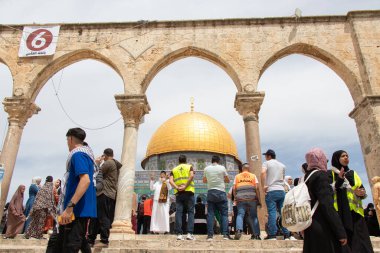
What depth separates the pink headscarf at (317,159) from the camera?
3.34 metres

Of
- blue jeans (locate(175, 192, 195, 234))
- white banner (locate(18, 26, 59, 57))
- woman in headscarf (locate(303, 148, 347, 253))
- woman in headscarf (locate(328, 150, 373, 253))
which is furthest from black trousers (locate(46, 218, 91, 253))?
white banner (locate(18, 26, 59, 57))

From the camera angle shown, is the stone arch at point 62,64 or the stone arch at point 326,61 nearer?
the stone arch at point 326,61

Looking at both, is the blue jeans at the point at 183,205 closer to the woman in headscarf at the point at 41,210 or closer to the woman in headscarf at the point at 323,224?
the woman in headscarf at the point at 41,210

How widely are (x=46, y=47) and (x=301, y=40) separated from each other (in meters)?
8.00

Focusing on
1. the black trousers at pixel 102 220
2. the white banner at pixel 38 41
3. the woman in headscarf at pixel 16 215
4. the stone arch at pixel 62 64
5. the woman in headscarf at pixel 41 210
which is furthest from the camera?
the white banner at pixel 38 41

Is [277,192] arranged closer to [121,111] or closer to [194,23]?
[121,111]

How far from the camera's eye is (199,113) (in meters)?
37.3

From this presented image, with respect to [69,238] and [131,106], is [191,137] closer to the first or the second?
[131,106]

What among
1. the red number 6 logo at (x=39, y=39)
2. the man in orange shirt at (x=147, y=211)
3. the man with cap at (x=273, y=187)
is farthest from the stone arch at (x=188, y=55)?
the man with cap at (x=273, y=187)

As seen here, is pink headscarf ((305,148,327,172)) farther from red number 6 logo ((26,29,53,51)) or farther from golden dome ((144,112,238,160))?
golden dome ((144,112,238,160))

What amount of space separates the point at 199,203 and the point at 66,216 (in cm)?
Result: 659

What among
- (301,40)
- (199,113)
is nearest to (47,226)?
(301,40)

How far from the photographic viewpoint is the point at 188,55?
10664mm

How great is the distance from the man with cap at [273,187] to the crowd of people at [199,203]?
2cm
